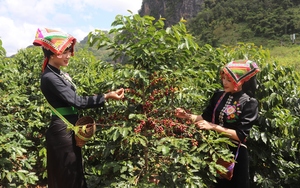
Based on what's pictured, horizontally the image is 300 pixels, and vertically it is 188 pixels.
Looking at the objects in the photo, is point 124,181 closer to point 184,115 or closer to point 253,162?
point 184,115

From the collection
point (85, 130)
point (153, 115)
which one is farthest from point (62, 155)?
point (153, 115)

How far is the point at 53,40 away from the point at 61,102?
0.55 m

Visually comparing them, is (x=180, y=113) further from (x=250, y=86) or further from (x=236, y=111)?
(x=250, y=86)

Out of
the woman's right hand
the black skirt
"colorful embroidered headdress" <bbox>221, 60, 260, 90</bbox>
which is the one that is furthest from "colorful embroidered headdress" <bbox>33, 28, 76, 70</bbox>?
"colorful embroidered headdress" <bbox>221, 60, 260, 90</bbox>

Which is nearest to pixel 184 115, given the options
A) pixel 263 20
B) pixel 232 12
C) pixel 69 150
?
pixel 69 150

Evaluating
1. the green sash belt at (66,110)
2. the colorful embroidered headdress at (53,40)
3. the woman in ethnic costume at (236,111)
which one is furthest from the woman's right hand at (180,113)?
the colorful embroidered headdress at (53,40)

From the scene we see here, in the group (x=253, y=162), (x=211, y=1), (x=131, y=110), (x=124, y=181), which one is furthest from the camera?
(x=211, y=1)

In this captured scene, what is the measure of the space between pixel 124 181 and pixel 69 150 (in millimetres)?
569

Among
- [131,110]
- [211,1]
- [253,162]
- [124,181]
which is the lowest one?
[253,162]

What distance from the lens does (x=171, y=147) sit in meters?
2.20

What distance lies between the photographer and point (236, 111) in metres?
2.50

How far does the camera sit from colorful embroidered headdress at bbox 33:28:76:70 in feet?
7.71

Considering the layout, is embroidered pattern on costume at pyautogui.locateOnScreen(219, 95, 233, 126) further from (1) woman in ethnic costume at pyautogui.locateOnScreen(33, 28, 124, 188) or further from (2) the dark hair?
(1) woman in ethnic costume at pyautogui.locateOnScreen(33, 28, 124, 188)

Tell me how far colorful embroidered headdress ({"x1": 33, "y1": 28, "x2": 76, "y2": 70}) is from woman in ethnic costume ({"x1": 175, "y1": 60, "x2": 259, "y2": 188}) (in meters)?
1.16
